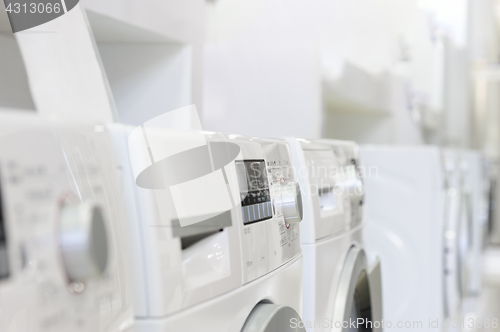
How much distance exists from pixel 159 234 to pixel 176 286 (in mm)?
42

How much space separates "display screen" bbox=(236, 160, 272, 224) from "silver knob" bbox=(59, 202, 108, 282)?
0.21 meters

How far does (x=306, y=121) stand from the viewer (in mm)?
1115

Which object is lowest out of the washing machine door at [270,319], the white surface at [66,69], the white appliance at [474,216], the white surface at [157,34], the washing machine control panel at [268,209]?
the white appliance at [474,216]

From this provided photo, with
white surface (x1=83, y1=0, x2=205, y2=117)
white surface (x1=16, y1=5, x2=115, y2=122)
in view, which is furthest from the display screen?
white surface (x1=83, y1=0, x2=205, y2=117)

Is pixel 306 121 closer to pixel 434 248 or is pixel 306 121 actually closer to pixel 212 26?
pixel 212 26

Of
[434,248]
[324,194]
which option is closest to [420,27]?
[434,248]

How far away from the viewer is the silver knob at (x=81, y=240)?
0.78 ft

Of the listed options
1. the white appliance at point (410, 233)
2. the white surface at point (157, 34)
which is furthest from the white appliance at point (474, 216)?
the white surface at point (157, 34)

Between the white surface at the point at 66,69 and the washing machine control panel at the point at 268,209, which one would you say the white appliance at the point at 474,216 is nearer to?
the washing machine control panel at the point at 268,209

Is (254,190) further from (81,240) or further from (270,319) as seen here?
(81,240)

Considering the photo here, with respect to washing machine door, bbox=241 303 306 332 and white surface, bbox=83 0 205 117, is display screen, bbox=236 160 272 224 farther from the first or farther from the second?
white surface, bbox=83 0 205 117

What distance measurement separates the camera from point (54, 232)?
0.77 ft

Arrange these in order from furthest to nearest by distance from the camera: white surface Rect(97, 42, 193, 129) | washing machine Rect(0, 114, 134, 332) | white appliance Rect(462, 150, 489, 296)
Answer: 1. white appliance Rect(462, 150, 489, 296)
2. white surface Rect(97, 42, 193, 129)
3. washing machine Rect(0, 114, 134, 332)

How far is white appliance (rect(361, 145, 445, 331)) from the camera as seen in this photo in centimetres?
122
